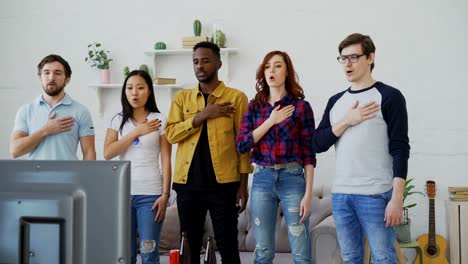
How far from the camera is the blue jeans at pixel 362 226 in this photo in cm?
204

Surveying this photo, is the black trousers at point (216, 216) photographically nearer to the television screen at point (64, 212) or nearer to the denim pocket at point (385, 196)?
the denim pocket at point (385, 196)

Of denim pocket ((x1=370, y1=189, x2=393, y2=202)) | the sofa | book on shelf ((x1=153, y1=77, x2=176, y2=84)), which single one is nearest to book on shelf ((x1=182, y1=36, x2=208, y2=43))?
book on shelf ((x1=153, y1=77, x2=176, y2=84))

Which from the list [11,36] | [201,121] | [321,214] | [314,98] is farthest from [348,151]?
[11,36]

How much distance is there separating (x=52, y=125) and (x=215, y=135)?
0.74 meters

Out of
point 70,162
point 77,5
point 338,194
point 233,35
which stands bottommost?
point 338,194

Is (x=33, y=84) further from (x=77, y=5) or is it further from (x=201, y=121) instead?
(x=201, y=121)

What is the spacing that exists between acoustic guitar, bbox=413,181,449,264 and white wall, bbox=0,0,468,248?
118 mm

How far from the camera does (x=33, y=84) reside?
4410 mm

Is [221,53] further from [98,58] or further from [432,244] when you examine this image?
[432,244]

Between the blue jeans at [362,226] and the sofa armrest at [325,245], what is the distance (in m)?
0.67

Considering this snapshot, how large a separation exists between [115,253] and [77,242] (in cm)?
6

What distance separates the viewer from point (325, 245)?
2.81 meters

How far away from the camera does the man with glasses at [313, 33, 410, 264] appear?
204cm

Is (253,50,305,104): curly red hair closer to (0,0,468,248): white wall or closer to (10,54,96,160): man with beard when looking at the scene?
(10,54,96,160): man with beard
